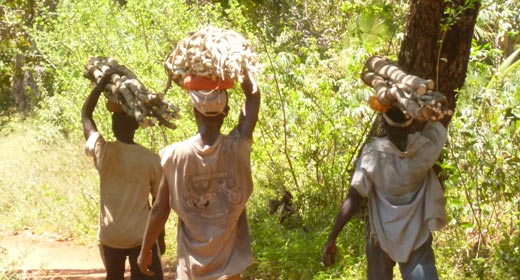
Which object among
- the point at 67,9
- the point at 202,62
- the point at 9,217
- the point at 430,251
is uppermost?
the point at 67,9

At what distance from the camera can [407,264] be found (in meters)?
4.92

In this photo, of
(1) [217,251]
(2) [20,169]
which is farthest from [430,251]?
(2) [20,169]

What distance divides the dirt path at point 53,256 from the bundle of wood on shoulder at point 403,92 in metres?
4.11

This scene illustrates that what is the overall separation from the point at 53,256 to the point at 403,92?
6334 mm

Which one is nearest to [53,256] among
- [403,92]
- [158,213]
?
[158,213]

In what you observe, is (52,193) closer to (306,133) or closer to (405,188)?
(306,133)

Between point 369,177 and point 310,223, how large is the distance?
3551mm

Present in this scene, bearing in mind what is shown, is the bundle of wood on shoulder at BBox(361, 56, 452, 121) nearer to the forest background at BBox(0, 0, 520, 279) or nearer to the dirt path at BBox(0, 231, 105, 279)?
the forest background at BBox(0, 0, 520, 279)

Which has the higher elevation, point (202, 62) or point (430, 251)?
point (202, 62)

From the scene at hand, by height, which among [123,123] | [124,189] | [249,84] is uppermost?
[249,84]

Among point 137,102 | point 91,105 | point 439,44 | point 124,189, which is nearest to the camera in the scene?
point 137,102

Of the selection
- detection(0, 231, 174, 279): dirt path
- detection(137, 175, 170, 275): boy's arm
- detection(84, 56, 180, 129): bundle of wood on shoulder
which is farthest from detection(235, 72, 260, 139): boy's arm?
detection(0, 231, 174, 279): dirt path

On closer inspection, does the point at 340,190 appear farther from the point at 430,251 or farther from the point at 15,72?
the point at 15,72

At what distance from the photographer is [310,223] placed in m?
8.48
